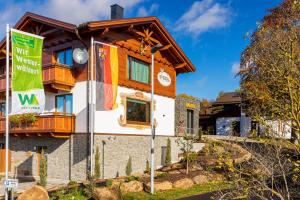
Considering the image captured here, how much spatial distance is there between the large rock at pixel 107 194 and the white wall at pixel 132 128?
7.00 meters

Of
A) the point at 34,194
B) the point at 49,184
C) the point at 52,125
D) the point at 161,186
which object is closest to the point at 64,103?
the point at 52,125

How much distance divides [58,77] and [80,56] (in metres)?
1.90

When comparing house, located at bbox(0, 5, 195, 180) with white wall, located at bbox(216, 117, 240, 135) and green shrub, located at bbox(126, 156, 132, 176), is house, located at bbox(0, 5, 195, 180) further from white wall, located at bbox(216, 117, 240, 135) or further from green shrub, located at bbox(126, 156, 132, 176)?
white wall, located at bbox(216, 117, 240, 135)

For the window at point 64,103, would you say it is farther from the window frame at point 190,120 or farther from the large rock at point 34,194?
the window frame at point 190,120

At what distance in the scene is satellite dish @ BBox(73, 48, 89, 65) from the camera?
68.9 ft

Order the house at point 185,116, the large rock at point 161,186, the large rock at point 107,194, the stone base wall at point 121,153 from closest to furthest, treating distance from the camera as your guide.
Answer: the large rock at point 107,194, the large rock at point 161,186, the stone base wall at point 121,153, the house at point 185,116

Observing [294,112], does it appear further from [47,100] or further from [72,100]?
[47,100]

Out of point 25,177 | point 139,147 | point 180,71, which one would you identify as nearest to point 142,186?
point 139,147

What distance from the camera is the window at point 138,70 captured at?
23.9 m

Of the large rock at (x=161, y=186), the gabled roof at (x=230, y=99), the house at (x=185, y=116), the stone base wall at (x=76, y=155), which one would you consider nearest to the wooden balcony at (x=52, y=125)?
the stone base wall at (x=76, y=155)

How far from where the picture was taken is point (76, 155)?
2088 cm

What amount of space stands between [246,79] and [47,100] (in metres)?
20.5

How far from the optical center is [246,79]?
1361 inches

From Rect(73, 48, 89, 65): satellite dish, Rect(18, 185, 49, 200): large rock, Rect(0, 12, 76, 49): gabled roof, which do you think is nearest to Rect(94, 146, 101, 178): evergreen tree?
Rect(73, 48, 89, 65): satellite dish
